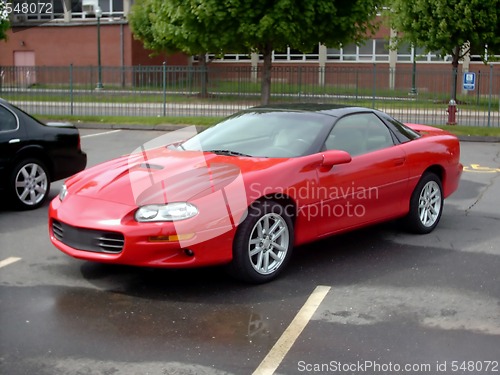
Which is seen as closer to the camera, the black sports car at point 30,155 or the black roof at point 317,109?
the black roof at point 317,109

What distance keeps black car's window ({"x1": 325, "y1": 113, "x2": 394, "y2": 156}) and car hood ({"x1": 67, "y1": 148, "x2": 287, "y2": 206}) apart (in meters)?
0.77

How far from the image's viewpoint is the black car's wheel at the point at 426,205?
290 inches

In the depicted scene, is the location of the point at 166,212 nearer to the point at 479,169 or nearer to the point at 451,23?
the point at 479,169

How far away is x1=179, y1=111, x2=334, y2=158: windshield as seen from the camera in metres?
6.48

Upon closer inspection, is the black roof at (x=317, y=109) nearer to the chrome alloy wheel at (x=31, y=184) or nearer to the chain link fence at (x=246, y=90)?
the chrome alloy wheel at (x=31, y=184)

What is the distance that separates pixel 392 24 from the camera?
1268 inches

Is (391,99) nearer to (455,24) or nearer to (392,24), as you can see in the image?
(455,24)

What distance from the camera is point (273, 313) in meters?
5.20

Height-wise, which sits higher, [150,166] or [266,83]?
[266,83]

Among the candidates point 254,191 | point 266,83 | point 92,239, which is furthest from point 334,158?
point 266,83

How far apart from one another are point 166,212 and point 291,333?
136 cm

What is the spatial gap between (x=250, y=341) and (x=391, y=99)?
1640 cm

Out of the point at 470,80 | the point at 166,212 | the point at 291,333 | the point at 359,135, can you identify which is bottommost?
the point at 291,333

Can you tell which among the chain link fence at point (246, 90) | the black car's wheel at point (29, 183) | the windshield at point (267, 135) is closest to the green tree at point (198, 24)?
the chain link fence at point (246, 90)
